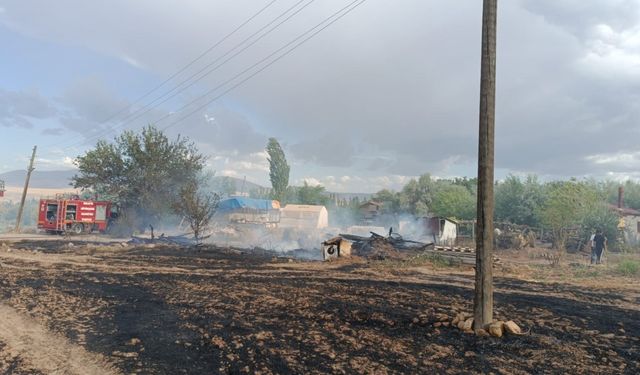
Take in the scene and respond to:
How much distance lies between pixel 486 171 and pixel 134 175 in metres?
37.0

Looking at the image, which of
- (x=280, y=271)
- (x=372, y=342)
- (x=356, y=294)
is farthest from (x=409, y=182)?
(x=372, y=342)

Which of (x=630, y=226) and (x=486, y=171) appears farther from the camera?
(x=630, y=226)

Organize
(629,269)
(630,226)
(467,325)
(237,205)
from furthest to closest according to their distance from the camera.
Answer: (237,205) → (630,226) → (629,269) → (467,325)

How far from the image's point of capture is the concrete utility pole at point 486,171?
7148 mm

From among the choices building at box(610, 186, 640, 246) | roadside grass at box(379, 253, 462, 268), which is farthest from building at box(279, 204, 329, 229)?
roadside grass at box(379, 253, 462, 268)

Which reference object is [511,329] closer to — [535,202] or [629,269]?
[629,269]

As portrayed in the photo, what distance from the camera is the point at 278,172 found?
75438 millimetres

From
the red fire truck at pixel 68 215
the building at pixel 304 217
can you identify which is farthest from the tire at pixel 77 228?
the building at pixel 304 217

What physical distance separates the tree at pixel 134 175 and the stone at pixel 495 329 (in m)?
33.7

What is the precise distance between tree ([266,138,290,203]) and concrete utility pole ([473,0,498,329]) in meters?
68.6

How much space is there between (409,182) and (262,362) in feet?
212

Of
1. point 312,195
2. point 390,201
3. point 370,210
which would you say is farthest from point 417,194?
point 312,195

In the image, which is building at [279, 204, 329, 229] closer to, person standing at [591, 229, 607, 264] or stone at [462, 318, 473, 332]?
person standing at [591, 229, 607, 264]

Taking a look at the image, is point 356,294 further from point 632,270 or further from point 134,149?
point 134,149
